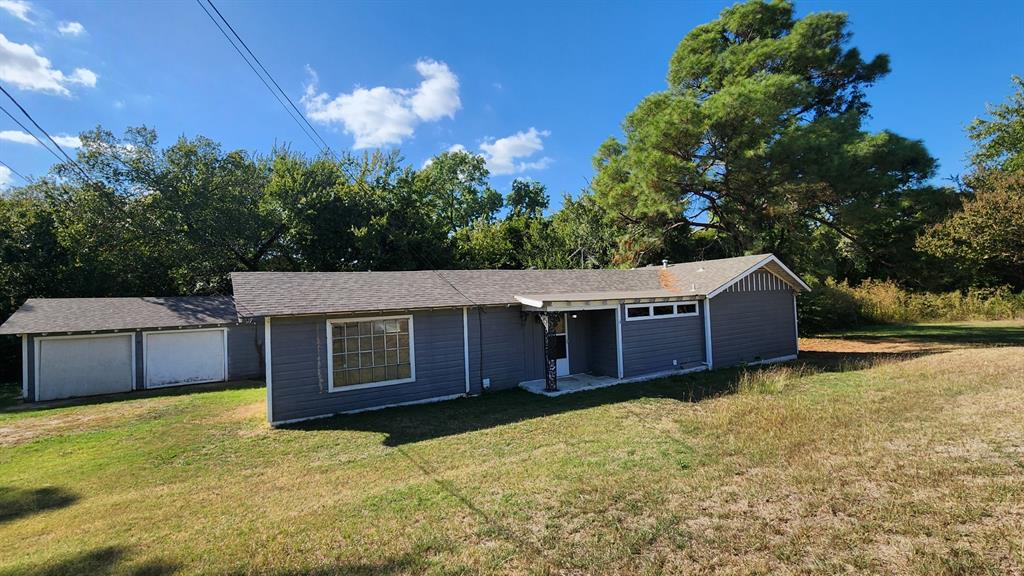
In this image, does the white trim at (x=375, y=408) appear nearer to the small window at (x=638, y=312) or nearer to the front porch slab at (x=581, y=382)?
the front porch slab at (x=581, y=382)

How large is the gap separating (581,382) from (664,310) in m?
3.34

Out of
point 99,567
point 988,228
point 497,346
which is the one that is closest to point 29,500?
point 99,567

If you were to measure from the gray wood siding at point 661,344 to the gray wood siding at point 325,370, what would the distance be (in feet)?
15.1

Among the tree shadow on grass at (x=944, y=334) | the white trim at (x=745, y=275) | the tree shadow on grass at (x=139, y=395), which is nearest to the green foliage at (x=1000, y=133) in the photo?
the tree shadow on grass at (x=944, y=334)

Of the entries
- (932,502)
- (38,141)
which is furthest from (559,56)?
(932,502)

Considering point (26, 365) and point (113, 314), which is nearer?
point (26, 365)

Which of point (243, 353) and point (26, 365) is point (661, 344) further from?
point (26, 365)

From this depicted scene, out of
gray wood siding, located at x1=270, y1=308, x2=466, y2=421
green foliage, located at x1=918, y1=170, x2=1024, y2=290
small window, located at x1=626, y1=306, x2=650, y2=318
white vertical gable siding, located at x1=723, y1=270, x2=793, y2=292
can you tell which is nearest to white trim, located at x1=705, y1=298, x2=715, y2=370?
white vertical gable siding, located at x1=723, y1=270, x2=793, y2=292

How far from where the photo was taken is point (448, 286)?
38.7 ft

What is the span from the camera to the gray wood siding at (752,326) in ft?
44.4

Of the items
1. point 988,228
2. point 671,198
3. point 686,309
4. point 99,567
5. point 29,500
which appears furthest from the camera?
point 671,198

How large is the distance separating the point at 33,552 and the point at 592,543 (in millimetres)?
5300

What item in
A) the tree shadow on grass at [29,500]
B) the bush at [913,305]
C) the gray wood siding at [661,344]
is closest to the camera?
the tree shadow on grass at [29,500]

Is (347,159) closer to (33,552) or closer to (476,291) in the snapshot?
(476,291)
